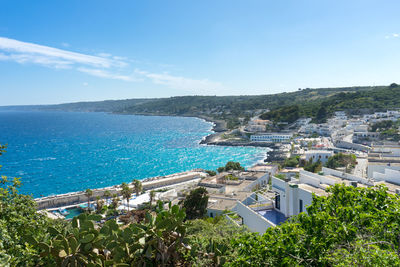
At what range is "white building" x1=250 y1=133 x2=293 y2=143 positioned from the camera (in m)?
74.1

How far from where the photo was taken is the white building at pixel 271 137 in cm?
7406

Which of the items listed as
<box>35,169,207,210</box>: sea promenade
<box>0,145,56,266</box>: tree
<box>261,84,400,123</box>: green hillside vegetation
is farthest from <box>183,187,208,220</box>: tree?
<box>261,84,400,123</box>: green hillside vegetation

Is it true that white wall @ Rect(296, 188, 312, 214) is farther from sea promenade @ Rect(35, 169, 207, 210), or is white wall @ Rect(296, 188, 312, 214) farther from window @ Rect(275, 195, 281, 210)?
sea promenade @ Rect(35, 169, 207, 210)

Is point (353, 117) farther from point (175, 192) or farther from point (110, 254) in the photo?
point (110, 254)

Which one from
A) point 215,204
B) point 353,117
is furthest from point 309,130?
point 215,204

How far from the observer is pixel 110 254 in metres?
5.99

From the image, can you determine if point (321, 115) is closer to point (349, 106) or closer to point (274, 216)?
point (349, 106)

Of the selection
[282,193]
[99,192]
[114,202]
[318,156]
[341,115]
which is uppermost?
[282,193]

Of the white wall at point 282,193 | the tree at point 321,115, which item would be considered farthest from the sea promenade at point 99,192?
the tree at point 321,115

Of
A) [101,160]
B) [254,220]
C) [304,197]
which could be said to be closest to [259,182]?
[254,220]

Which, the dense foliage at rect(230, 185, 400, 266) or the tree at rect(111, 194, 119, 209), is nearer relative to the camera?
the dense foliage at rect(230, 185, 400, 266)

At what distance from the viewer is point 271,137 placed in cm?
7562

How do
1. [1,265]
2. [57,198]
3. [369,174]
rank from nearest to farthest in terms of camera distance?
[1,265] < [369,174] < [57,198]

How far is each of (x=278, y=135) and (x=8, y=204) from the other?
74.3m
